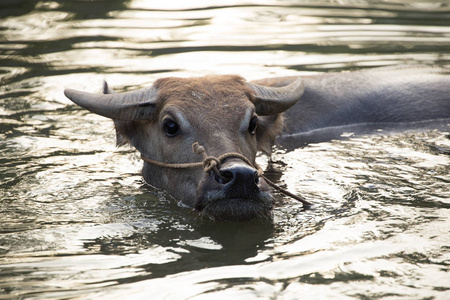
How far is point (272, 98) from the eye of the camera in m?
5.79

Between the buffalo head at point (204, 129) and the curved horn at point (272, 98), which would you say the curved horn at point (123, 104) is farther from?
the curved horn at point (272, 98)

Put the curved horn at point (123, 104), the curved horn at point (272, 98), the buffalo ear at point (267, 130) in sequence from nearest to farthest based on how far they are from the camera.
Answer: the curved horn at point (123, 104) < the curved horn at point (272, 98) < the buffalo ear at point (267, 130)

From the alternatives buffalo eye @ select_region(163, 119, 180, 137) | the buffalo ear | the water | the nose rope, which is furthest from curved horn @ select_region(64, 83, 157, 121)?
the buffalo ear

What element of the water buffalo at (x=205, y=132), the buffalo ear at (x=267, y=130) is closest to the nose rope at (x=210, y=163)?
the water buffalo at (x=205, y=132)

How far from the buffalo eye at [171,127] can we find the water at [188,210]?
554 millimetres

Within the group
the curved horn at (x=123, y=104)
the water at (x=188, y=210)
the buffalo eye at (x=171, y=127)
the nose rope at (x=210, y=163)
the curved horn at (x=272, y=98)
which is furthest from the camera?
the curved horn at (x=272, y=98)

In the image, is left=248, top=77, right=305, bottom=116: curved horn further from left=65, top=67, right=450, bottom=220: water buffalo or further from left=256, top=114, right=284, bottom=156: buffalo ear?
left=256, top=114, right=284, bottom=156: buffalo ear

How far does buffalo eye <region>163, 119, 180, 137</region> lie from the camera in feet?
17.6

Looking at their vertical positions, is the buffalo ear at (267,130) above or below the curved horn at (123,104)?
below

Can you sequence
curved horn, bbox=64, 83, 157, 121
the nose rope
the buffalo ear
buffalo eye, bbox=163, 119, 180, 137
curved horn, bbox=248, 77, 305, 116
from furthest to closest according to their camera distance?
the buffalo ear, curved horn, bbox=248, 77, 305, 116, curved horn, bbox=64, 83, 157, 121, buffalo eye, bbox=163, 119, 180, 137, the nose rope

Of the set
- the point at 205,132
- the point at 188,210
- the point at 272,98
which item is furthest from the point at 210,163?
the point at 272,98

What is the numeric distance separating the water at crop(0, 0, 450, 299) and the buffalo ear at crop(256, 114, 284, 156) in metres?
0.30

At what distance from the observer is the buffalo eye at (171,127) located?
5363 millimetres

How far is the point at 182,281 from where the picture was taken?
13.3 ft
